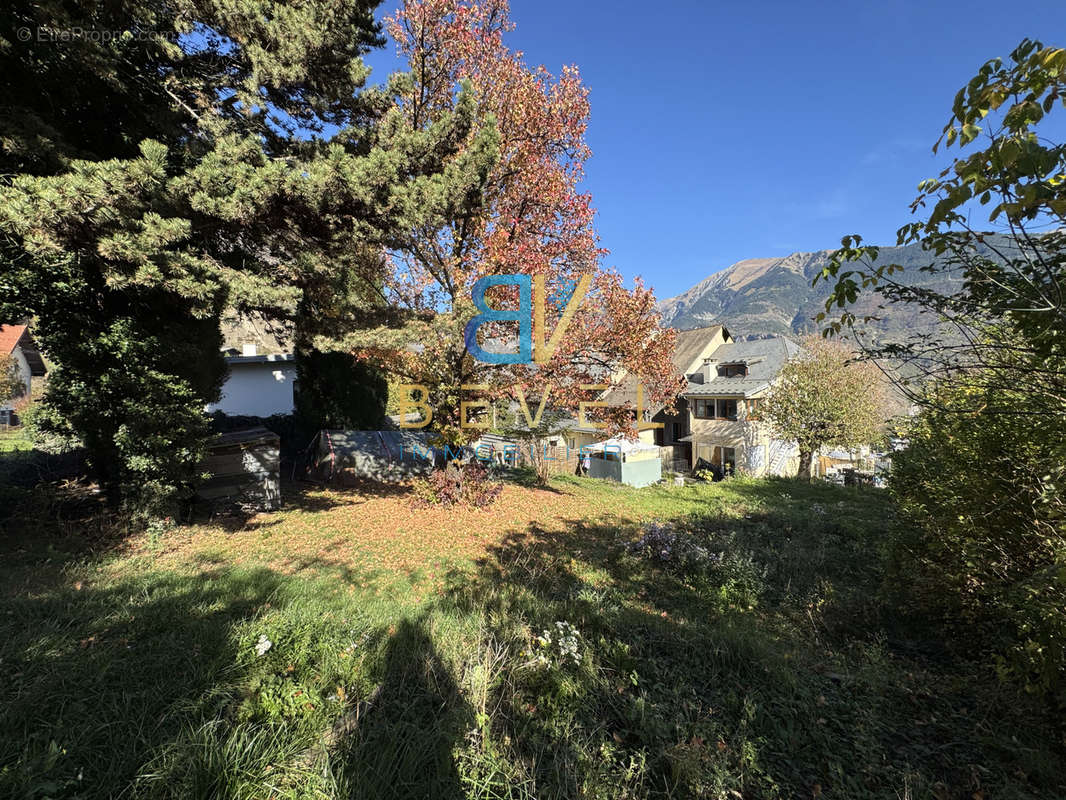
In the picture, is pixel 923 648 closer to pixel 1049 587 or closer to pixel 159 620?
pixel 1049 587

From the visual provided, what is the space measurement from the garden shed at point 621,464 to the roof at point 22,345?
30.3 meters

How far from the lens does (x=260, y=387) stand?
19.6 metres

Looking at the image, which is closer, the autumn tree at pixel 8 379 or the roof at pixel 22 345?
the autumn tree at pixel 8 379

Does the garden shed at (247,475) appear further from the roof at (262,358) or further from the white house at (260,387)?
the white house at (260,387)

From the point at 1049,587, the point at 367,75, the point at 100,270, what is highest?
the point at 367,75

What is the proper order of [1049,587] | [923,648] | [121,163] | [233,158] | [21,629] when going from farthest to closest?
[233,158] → [121,163] → [923,648] → [21,629] → [1049,587]

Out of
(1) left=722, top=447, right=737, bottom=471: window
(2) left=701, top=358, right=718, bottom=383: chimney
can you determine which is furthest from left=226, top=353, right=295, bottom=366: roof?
(2) left=701, top=358, right=718, bottom=383: chimney

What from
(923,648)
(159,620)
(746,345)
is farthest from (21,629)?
(746,345)

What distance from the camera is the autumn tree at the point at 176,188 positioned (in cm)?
508

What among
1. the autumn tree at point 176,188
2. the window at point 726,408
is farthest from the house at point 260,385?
the window at point 726,408

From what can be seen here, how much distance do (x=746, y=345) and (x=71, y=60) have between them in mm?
31809

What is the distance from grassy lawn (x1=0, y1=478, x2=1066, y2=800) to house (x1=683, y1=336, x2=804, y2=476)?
778 inches

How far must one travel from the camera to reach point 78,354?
6.30 metres

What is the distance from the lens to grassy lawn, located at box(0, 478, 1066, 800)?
2.41 meters
